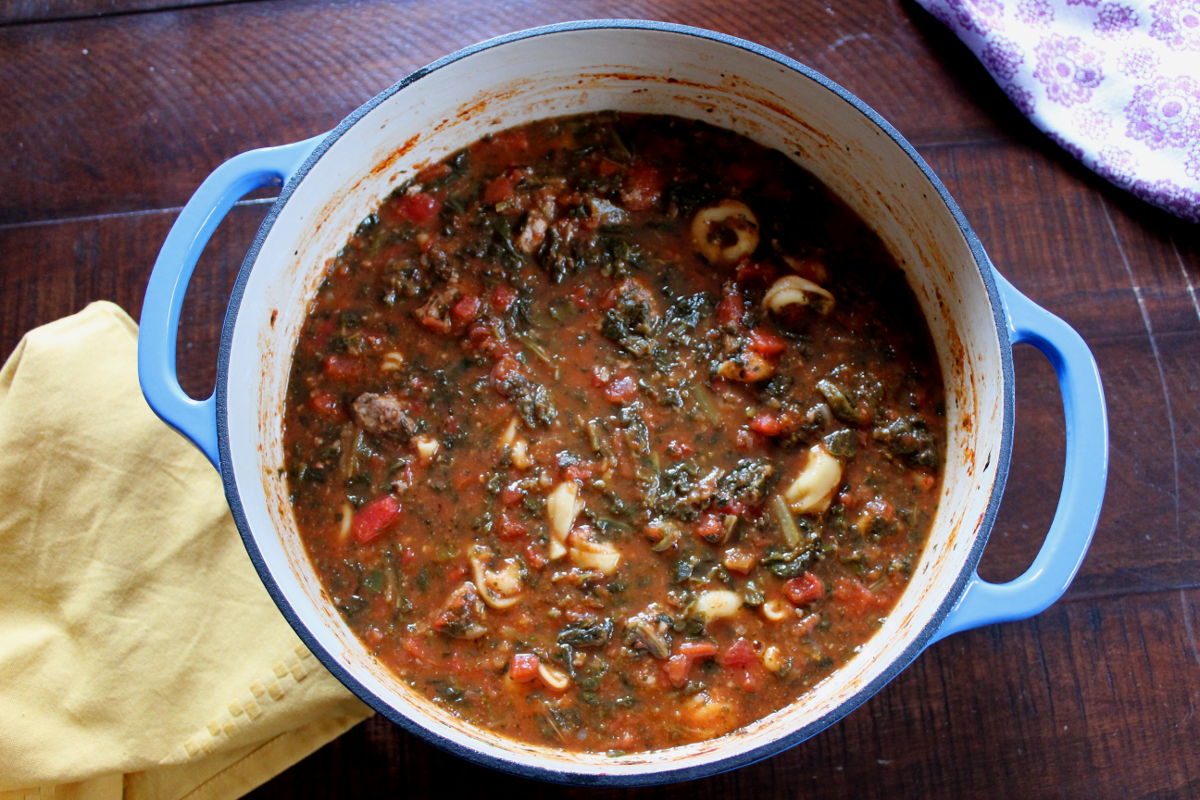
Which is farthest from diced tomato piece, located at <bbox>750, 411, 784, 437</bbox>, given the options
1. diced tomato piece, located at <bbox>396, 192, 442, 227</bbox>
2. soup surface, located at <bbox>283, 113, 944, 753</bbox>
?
diced tomato piece, located at <bbox>396, 192, 442, 227</bbox>

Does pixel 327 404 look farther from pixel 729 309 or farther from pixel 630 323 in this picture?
pixel 729 309

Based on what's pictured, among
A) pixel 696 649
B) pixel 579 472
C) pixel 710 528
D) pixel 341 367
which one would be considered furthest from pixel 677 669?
pixel 341 367

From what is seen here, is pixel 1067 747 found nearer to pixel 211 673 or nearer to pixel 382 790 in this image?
pixel 382 790

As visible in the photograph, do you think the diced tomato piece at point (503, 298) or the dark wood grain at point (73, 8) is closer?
the diced tomato piece at point (503, 298)

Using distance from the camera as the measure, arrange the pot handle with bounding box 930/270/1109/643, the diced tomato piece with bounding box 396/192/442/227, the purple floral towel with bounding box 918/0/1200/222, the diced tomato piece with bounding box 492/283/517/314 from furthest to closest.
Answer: the purple floral towel with bounding box 918/0/1200/222, the diced tomato piece with bounding box 396/192/442/227, the diced tomato piece with bounding box 492/283/517/314, the pot handle with bounding box 930/270/1109/643

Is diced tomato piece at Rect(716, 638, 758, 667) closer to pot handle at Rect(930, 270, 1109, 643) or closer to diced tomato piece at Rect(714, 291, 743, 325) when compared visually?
pot handle at Rect(930, 270, 1109, 643)

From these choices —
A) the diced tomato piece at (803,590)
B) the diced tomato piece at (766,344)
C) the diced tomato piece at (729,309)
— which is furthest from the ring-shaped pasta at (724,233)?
the diced tomato piece at (803,590)

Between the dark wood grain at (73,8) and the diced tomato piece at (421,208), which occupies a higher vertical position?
the dark wood grain at (73,8)

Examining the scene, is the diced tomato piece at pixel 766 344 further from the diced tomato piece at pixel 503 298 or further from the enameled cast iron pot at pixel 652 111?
the diced tomato piece at pixel 503 298
